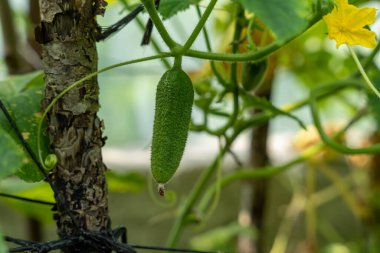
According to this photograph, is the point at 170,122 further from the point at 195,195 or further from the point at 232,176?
the point at 232,176

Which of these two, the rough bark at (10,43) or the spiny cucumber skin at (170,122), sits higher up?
the rough bark at (10,43)

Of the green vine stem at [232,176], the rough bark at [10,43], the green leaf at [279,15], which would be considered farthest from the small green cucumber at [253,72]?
the rough bark at [10,43]

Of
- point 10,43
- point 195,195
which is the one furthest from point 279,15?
point 10,43

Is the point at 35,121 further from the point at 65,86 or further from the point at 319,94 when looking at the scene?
the point at 319,94

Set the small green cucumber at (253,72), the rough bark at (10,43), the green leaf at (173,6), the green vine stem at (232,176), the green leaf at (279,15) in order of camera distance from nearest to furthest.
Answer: the green leaf at (279,15) < the green leaf at (173,6) < the small green cucumber at (253,72) < the green vine stem at (232,176) < the rough bark at (10,43)

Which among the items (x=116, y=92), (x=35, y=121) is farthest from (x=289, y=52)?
(x=116, y=92)

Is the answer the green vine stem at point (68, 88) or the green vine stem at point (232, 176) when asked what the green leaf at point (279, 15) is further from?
the green vine stem at point (232, 176)

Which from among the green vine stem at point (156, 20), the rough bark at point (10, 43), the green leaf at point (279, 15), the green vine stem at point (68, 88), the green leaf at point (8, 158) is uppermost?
the rough bark at point (10, 43)

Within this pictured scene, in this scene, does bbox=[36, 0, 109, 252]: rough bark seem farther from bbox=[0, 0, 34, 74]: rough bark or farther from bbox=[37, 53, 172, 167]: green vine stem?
bbox=[0, 0, 34, 74]: rough bark
